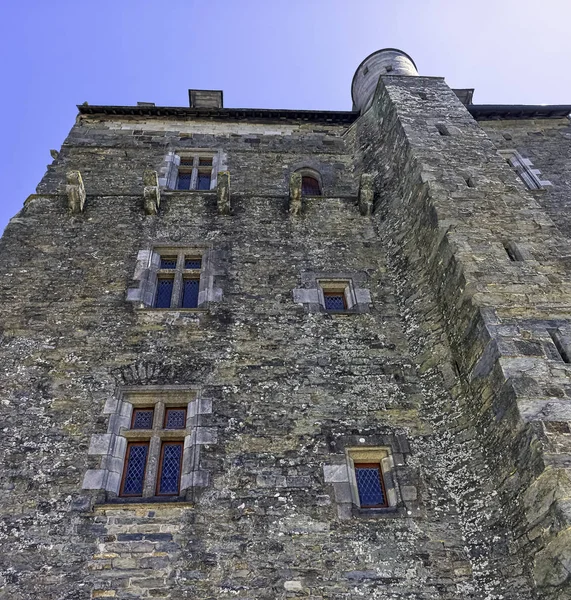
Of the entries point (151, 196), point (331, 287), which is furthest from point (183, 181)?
point (331, 287)

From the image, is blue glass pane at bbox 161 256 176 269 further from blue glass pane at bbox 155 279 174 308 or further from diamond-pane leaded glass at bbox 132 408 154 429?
diamond-pane leaded glass at bbox 132 408 154 429

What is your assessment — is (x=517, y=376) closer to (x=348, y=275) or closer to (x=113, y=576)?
(x=348, y=275)

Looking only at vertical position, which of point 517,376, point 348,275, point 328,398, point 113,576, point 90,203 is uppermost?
point 90,203

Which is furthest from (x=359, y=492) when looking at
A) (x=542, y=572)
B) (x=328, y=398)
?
(x=542, y=572)

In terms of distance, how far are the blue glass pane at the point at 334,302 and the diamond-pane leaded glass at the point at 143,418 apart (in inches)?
123

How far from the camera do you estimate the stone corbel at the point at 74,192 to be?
962 cm

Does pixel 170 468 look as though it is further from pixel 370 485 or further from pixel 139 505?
pixel 370 485

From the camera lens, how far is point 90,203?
1008 centimetres

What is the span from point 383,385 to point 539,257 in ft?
8.64

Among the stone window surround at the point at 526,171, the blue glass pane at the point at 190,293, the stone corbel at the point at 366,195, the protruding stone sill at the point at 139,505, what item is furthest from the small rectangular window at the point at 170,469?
the stone window surround at the point at 526,171

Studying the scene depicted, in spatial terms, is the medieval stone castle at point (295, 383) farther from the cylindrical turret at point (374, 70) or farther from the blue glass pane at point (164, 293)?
the cylindrical turret at point (374, 70)

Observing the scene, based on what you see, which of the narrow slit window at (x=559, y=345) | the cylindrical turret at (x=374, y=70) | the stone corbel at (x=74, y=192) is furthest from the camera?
the cylindrical turret at (x=374, y=70)

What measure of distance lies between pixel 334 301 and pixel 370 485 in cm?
316

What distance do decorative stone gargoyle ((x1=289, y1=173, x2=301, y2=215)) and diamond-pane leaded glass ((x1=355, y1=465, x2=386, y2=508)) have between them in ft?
16.4
